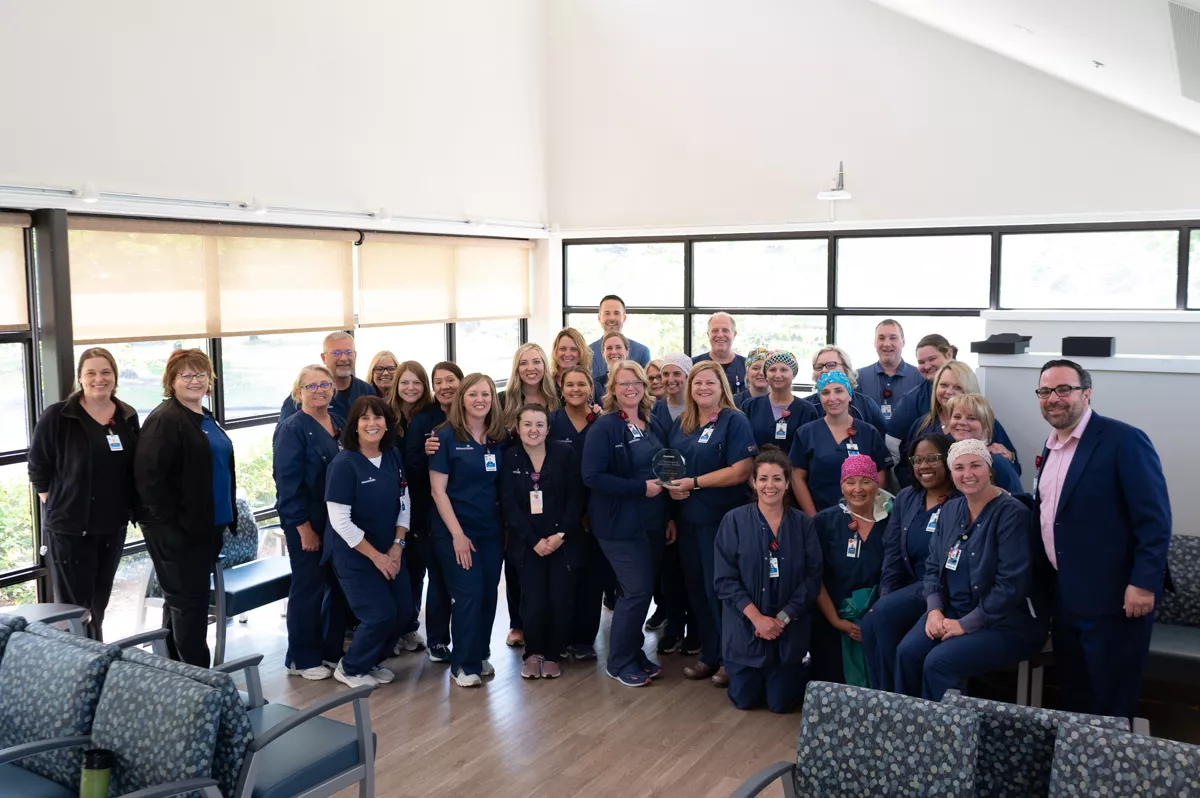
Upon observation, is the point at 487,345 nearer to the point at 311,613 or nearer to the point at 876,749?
the point at 311,613

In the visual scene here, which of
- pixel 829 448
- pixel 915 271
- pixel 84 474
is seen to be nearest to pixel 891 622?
pixel 829 448

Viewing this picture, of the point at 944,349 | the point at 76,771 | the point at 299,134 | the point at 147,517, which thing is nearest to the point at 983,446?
the point at 944,349

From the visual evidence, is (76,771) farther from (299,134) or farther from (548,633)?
(299,134)

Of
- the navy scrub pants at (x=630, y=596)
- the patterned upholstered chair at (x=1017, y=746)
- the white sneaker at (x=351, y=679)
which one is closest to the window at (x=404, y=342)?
the white sneaker at (x=351, y=679)

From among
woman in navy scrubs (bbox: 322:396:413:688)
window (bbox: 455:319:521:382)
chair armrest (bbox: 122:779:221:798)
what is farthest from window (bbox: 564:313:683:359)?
chair armrest (bbox: 122:779:221:798)

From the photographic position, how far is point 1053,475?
164 inches

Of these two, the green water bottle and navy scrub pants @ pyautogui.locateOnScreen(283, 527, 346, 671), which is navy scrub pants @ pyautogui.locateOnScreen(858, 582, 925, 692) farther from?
the green water bottle

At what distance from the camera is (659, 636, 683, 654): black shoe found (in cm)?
588

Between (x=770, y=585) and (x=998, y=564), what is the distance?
43.7 inches

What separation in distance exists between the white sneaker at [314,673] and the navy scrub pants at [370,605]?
15 centimetres

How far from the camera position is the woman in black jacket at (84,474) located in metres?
5.00

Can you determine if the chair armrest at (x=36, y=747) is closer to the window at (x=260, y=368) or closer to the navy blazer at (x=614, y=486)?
the navy blazer at (x=614, y=486)

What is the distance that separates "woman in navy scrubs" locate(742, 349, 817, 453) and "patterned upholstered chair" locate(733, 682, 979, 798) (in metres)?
2.59

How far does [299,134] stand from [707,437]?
3524mm
